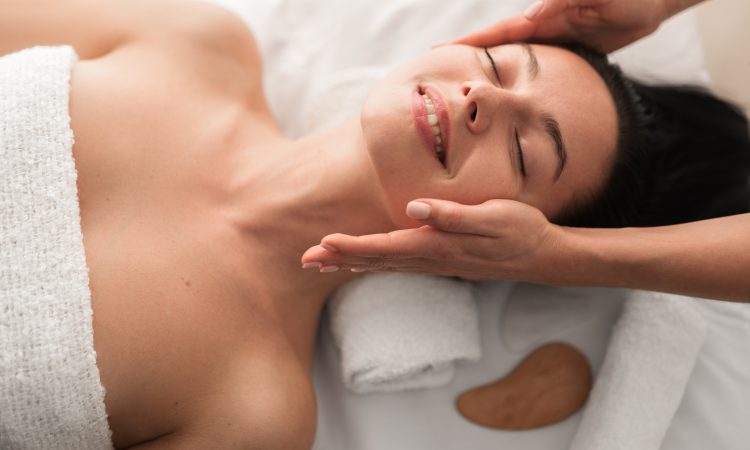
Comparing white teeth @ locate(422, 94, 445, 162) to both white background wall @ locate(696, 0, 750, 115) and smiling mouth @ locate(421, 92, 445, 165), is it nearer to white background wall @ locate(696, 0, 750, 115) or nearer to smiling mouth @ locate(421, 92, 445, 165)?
smiling mouth @ locate(421, 92, 445, 165)

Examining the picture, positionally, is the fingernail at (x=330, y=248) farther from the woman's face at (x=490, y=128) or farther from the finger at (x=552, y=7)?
the finger at (x=552, y=7)

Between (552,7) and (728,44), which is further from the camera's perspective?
(728,44)

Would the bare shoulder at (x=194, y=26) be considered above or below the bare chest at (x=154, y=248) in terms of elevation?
above

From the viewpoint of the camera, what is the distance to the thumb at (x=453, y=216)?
108cm

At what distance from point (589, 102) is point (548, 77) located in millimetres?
101

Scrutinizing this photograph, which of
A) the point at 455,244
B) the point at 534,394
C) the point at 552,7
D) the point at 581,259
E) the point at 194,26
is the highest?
the point at 194,26

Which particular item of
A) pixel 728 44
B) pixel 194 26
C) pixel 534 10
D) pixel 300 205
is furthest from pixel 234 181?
pixel 728 44

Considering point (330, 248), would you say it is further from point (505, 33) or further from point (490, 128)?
point (505, 33)

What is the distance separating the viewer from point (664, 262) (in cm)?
127

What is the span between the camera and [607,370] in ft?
4.96

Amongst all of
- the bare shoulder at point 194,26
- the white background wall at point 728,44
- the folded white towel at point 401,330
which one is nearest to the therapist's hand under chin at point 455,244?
the folded white towel at point 401,330

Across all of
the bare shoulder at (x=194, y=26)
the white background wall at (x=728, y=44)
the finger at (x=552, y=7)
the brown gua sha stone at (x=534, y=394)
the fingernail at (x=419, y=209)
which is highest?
the bare shoulder at (x=194, y=26)

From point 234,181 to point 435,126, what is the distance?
19.4 inches

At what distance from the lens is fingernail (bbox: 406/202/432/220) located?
1.07 metres
